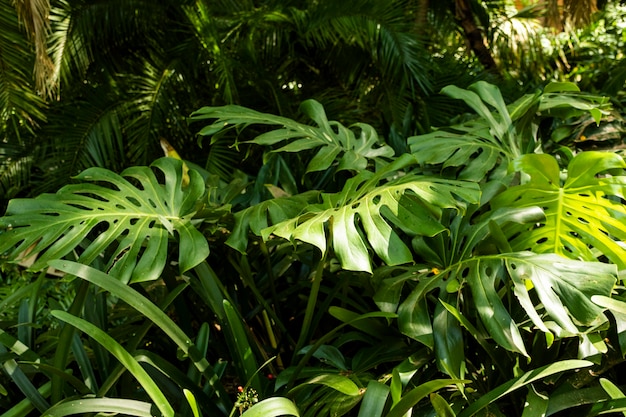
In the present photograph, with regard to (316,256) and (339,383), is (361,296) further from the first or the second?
(339,383)

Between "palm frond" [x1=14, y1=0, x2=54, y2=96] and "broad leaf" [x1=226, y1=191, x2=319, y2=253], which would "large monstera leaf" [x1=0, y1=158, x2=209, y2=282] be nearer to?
"broad leaf" [x1=226, y1=191, x2=319, y2=253]

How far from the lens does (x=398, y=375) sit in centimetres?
147

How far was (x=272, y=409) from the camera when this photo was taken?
4.58ft

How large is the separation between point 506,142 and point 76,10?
9.14 feet

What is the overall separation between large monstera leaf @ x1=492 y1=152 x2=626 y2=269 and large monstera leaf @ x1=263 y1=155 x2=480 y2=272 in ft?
0.67

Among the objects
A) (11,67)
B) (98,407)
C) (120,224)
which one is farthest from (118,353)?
(11,67)

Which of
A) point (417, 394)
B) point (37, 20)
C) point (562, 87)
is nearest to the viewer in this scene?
point (417, 394)

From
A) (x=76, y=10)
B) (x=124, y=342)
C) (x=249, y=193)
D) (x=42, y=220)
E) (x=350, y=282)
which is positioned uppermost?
(x=76, y=10)

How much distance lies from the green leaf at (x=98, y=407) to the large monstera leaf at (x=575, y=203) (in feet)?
3.59

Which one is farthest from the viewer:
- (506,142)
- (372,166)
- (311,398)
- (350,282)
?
(372,166)

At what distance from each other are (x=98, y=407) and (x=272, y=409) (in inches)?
15.2

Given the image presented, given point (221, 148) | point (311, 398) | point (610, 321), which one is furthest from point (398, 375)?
point (221, 148)

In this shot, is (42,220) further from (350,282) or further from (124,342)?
(350,282)

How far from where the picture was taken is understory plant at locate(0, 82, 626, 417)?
1484mm
